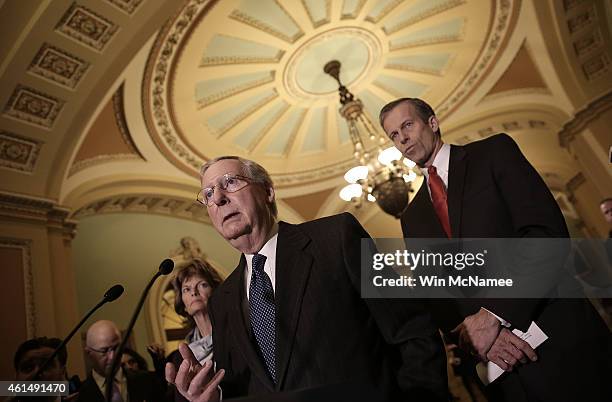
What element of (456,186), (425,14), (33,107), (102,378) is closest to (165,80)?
(33,107)

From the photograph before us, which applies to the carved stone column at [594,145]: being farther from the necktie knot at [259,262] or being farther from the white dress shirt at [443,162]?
the necktie knot at [259,262]

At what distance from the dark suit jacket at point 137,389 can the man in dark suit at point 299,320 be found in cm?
108

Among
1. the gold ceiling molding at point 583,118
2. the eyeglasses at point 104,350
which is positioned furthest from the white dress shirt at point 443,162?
the gold ceiling molding at point 583,118

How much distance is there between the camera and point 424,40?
6.59 m

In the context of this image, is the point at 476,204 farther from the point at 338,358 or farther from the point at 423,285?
the point at 338,358

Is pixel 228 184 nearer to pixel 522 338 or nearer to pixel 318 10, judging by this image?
pixel 522 338

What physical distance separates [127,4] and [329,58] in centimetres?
296

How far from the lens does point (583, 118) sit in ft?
20.9

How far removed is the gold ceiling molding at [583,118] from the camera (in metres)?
6.12

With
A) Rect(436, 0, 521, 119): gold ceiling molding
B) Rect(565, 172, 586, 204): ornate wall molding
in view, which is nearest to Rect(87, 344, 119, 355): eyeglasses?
Rect(436, 0, 521, 119): gold ceiling molding

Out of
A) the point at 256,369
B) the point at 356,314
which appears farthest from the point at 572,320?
the point at 256,369

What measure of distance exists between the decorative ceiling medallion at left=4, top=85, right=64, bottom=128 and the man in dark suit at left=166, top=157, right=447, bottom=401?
385 cm

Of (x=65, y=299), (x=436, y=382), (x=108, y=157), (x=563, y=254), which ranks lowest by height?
(x=436, y=382)

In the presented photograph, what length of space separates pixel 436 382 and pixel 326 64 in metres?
6.01
